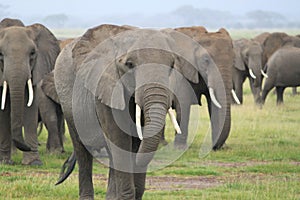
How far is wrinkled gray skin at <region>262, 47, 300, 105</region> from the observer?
64.3 ft

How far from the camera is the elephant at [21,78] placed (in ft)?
30.6

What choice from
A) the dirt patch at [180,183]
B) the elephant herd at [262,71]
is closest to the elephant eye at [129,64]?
the dirt patch at [180,183]

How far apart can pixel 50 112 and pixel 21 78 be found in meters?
1.95

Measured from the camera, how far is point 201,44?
1209 centimetres

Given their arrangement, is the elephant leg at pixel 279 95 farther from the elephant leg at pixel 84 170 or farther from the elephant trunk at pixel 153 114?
the elephant trunk at pixel 153 114

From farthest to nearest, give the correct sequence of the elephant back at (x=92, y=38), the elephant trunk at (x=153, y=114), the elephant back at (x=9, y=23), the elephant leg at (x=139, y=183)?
the elephant back at (x=9, y=23), the elephant back at (x=92, y=38), the elephant leg at (x=139, y=183), the elephant trunk at (x=153, y=114)

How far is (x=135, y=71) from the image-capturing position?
5.75 m

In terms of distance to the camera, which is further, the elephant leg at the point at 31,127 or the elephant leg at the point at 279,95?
the elephant leg at the point at 279,95

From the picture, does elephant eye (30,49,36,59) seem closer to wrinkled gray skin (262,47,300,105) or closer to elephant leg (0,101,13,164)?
elephant leg (0,101,13,164)

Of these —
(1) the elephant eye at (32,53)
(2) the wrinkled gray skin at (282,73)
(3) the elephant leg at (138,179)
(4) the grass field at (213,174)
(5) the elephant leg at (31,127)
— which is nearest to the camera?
(3) the elephant leg at (138,179)

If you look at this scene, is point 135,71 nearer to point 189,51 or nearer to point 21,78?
point 21,78

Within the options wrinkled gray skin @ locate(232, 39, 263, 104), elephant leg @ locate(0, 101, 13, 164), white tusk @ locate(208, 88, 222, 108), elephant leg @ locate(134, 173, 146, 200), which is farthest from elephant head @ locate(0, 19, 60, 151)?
wrinkled gray skin @ locate(232, 39, 263, 104)

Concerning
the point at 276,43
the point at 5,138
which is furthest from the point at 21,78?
the point at 276,43

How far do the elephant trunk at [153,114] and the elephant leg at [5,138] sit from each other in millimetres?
4800
